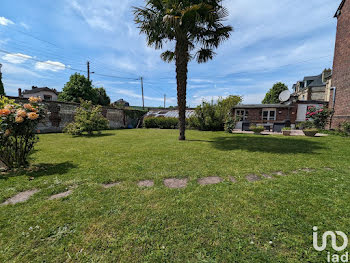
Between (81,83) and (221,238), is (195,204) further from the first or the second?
(81,83)

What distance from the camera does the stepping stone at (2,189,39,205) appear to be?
240cm

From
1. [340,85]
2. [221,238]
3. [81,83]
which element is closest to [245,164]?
[221,238]

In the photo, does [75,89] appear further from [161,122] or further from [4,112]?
[4,112]

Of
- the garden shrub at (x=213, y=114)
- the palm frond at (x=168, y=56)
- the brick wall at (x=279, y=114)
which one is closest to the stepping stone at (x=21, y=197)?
the palm frond at (x=168, y=56)

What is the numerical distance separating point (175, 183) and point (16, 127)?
13.2 feet

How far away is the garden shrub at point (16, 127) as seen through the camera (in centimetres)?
335

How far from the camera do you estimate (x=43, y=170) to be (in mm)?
3752

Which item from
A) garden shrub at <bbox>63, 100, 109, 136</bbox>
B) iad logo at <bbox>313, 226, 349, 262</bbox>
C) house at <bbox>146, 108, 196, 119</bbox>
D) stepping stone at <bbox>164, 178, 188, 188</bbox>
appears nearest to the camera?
iad logo at <bbox>313, 226, 349, 262</bbox>

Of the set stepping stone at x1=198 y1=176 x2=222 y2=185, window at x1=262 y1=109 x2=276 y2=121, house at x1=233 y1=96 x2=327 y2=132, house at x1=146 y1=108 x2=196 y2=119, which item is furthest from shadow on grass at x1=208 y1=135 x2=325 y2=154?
window at x1=262 y1=109 x2=276 y2=121

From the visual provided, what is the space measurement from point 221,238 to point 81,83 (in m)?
27.2

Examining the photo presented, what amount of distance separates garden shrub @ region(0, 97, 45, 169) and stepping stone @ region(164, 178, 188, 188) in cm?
340

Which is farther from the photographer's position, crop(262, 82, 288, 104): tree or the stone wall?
crop(262, 82, 288, 104): tree

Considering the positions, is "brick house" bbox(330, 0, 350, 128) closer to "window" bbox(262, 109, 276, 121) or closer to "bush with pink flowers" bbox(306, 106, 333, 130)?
"bush with pink flowers" bbox(306, 106, 333, 130)

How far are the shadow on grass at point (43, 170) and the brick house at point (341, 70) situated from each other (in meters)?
16.6
